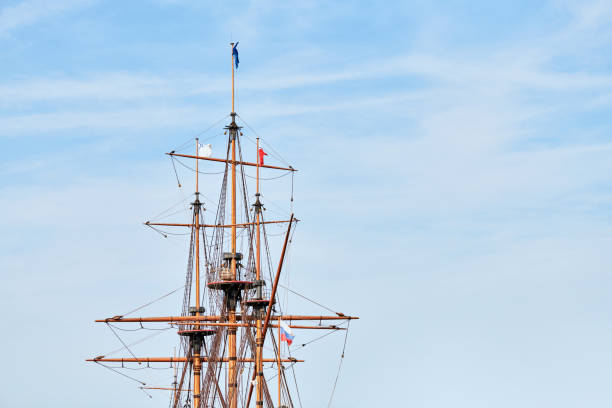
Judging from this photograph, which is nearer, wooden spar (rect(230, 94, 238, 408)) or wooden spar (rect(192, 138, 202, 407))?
wooden spar (rect(230, 94, 238, 408))

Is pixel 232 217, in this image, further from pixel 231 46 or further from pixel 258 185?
pixel 231 46

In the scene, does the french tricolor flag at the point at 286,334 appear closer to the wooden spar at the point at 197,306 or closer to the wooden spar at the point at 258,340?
the wooden spar at the point at 258,340

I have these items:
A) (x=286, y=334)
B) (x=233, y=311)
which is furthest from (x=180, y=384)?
(x=286, y=334)

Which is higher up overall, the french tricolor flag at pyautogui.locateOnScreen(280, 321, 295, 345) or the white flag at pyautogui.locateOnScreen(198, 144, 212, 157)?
the white flag at pyautogui.locateOnScreen(198, 144, 212, 157)

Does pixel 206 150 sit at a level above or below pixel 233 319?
above

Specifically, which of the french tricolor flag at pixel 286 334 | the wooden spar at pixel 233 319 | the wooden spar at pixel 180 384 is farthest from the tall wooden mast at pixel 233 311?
the wooden spar at pixel 180 384

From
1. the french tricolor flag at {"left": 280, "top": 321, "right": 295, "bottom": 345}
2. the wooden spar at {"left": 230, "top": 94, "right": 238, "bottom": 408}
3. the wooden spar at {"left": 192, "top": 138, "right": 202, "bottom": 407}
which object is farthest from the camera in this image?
the wooden spar at {"left": 192, "top": 138, "right": 202, "bottom": 407}

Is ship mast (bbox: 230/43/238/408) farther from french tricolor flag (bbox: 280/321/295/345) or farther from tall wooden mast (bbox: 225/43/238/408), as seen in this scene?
french tricolor flag (bbox: 280/321/295/345)

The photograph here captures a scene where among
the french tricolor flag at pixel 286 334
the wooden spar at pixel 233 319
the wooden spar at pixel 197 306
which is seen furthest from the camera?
the wooden spar at pixel 197 306

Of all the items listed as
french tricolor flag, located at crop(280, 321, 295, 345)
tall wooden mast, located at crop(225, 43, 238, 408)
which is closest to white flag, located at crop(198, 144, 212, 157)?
→ tall wooden mast, located at crop(225, 43, 238, 408)

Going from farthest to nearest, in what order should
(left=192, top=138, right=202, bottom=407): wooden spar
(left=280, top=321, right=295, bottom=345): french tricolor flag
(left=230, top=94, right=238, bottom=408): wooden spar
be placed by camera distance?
(left=192, top=138, right=202, bottom=407): wooden spar → (left=230, top=94, right=238, bottom=408): wooden spar → (left=280, top=321, right=295, bottom=345): french tricolor flag

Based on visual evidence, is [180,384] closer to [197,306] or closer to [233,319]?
[197,306]

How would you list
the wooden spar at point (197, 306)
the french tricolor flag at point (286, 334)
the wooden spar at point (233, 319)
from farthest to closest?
the wooden spar at point (197, 306) → the wooden spar at point (233, 319) → the french tricolor flag at point (286, 334)

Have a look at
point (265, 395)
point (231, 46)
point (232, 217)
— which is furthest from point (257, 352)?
point (231, 46)
